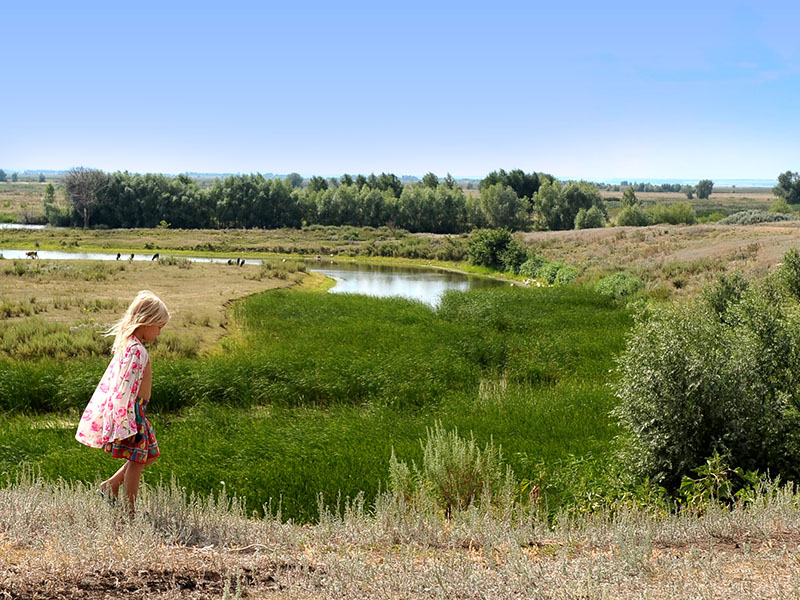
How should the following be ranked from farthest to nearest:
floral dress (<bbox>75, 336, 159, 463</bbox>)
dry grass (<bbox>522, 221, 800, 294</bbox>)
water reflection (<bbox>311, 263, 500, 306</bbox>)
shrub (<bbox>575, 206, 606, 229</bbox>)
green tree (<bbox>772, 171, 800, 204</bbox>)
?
green tree (<bbox>772, 171, 800, 204</bbox>)
shrub (<bbox>575, 206, 606, 229</bbox>)
water reflection (<bbox>311, 263, 500, 306</bbox>)
dry grass (<bbox>522, 221, 800, 294</bbox>)
floral dress (<bbox>75, 336, 159, 463</bbox>)

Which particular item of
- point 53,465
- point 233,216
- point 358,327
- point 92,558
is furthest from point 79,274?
point 233,216

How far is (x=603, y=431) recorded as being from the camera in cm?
1190

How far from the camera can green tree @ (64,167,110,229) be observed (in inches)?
3406

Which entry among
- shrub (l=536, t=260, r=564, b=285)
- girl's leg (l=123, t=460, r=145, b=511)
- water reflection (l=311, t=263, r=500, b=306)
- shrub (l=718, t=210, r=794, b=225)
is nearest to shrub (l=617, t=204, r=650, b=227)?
shrub (l=718, t=210, r=794, b=225)

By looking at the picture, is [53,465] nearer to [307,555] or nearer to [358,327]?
[307,555]

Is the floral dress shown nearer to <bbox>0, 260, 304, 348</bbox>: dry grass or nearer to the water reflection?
<bbox>0, 260, 304, 348</bbox>: dry grass

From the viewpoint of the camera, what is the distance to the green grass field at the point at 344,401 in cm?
986

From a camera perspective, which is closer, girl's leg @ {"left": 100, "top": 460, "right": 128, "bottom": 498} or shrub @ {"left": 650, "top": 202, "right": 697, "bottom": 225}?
girl's leg @ {"left": 100, "top": 460, "right": 128, "bottom": 498}

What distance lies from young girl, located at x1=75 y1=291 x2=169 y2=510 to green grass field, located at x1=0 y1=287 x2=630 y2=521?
2.51m

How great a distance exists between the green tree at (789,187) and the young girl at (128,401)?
488 ft

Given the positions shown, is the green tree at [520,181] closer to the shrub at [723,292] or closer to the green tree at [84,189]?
the green tree at [84,189]

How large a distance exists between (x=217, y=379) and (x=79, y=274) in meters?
24.3

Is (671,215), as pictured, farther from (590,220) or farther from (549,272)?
(549,272)

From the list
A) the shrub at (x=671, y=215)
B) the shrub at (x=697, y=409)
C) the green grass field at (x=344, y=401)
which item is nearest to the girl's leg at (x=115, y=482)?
the green grass field at (x=344, y=401)
